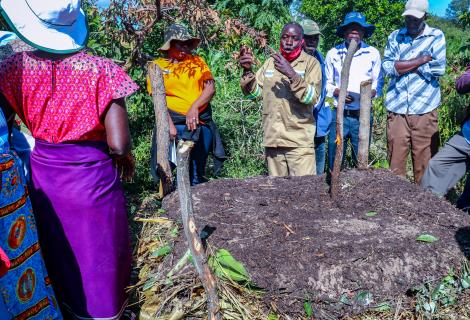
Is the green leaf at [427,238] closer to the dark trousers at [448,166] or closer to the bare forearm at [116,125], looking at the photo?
the dark trousers at [448,166]

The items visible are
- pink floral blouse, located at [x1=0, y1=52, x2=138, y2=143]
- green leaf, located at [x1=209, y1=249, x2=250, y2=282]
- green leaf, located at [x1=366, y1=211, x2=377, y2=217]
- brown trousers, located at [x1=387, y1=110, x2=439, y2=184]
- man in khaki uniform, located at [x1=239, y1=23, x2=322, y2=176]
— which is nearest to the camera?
pink floral blouse, located at [x1=0, y1=52, x2=138, y2=143]

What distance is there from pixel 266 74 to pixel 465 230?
2032 millimetres

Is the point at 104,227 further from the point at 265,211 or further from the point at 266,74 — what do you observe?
the point at 266,74

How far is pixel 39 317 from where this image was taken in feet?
6.84

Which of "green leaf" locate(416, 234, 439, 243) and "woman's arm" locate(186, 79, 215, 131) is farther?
"woman's arm" locate(186, 79, 215, 131)

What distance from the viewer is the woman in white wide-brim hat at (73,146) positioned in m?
2.17

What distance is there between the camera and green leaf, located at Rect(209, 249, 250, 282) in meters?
2.72

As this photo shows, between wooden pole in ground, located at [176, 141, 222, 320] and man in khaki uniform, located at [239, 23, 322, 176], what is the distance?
1.48 m

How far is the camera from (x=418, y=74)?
4.29 meters

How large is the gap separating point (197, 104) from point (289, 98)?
81cm

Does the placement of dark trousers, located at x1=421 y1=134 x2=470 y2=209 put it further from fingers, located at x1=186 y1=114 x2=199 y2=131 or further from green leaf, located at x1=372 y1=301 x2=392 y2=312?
fingers, located at x1=186 y1=114 x2=199 y2=131

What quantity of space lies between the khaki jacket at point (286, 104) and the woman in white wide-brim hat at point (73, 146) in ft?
5.65

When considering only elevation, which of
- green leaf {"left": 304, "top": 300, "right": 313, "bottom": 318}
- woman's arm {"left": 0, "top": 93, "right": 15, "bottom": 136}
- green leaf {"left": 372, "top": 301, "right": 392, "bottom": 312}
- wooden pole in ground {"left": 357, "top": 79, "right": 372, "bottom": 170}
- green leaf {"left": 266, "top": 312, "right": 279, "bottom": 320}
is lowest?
green leaf {"left": 372, "top": 301, "right": 392, "bottom": 312}

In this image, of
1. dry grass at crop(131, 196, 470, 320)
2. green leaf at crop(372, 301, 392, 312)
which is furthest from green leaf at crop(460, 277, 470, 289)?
green leaf at crop(372, 301, 392, 312)
